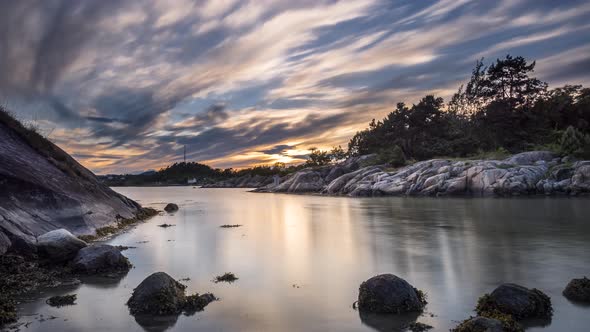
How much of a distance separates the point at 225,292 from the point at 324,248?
28.7 feet

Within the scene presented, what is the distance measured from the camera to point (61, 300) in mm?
9914

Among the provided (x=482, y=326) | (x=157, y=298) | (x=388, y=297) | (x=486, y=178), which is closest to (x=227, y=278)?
(x=157, y=298)

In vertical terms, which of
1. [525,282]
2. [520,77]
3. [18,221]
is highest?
[520,77]

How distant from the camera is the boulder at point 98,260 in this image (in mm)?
13070

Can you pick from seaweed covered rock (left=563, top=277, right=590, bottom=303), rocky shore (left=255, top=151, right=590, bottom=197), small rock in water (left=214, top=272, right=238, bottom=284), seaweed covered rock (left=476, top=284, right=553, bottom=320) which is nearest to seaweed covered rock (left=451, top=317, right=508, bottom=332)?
seaweed covered rock (left=476, top=284, right=553, bottom=320)

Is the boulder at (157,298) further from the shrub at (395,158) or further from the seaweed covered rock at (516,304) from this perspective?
the shrub at (395,158)

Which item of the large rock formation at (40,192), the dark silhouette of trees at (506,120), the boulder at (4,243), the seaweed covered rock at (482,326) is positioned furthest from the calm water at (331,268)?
the dark silhouette of trees at (506,120)

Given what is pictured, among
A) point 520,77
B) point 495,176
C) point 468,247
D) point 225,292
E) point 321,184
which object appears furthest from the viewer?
point 321,184

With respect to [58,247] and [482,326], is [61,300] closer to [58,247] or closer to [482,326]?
[58,247]

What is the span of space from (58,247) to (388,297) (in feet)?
36.9

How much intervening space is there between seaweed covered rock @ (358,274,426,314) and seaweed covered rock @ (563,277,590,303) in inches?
144

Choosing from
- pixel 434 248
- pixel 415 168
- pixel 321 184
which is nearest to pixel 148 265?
pixel 434 248

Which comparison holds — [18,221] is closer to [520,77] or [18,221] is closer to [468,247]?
[468,247]

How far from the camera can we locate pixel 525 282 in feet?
38.3
